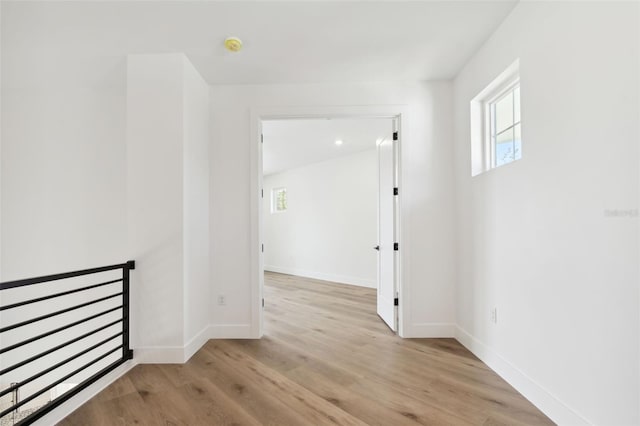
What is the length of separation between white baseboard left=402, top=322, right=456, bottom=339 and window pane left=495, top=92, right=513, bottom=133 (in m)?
1.82

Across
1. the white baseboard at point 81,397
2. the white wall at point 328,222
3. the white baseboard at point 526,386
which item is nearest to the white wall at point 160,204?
the white baseboard at point 81,397

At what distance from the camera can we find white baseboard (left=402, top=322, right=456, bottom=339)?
106 inches

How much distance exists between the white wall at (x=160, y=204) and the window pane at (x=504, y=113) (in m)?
2.57

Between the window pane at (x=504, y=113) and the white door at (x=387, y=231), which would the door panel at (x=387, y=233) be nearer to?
the white door at (x=387, y=231)

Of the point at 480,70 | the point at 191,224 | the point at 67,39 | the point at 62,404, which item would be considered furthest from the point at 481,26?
the point at 62,404

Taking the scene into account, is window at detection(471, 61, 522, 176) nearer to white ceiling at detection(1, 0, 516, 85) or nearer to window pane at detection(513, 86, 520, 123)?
window pane at detection(513, 86, 520, 123)

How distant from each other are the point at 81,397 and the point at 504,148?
342cm

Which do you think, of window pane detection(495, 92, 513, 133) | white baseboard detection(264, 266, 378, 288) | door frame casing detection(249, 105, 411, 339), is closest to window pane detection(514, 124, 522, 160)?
window pane detection(495, 92, 513, 133)

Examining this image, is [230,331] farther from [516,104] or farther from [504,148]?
[516,104]

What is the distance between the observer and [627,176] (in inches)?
46.0

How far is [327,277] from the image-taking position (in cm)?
616

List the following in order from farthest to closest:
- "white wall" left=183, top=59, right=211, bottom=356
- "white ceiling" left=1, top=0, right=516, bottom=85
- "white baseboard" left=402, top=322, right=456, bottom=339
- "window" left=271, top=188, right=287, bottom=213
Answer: "window" left=271, top=188, right=287, bottom=213 → "white baseboard" left=402, top=322, right=456, bottom=339 → "white wall" left=183, top=59, right=211, bottom=356 → "white ceiling" left=1, top=0, right=516, bottom=85

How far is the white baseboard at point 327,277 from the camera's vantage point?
5.40 m

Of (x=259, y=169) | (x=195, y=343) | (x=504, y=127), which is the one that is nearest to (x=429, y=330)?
(x=504, y=127)
